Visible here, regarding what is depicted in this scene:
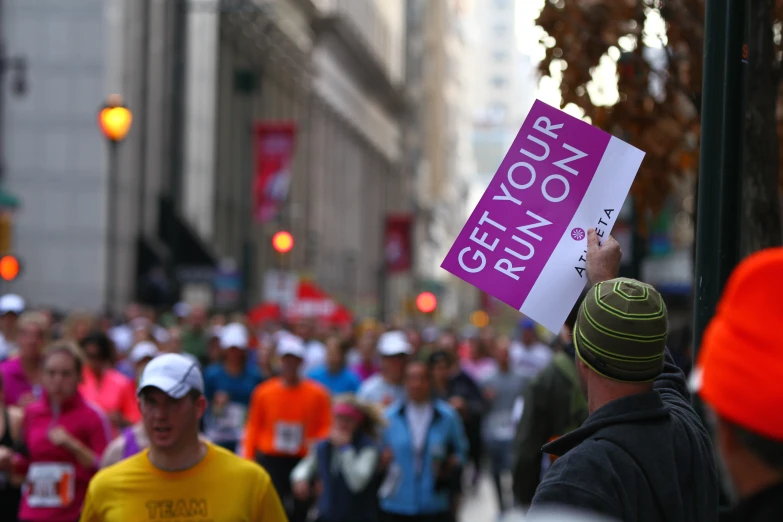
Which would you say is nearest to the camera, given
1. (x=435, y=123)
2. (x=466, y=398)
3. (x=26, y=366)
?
(x=26, y=366)

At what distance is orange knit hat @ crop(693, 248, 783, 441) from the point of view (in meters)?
2.15

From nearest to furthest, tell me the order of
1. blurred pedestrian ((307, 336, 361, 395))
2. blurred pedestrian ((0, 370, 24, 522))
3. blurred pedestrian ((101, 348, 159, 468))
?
1. blurred pedestrian ((101, 348, 159, 468))
2. blurred pedestrian ((0, 370, 24, 522))
3. blurred pedestrian ((307, 336, 361, 395))

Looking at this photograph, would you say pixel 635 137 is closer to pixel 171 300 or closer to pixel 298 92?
pixel 171 300

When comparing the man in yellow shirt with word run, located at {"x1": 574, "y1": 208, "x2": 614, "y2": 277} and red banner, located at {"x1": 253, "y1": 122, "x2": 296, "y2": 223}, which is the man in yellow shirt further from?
red banner, located at {"x1": 253, "y1": 122, "x2": 296, "y2": 223}

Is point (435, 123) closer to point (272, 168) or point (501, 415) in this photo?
point (272, 168)

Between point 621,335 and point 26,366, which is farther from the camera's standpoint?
point 26,366

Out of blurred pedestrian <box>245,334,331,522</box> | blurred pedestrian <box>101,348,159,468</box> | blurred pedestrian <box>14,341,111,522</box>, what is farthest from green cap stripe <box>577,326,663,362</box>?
blurred pedestrian <box>245,334,331,522</box>

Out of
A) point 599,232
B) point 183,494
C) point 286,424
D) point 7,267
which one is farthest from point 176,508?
point 7,267

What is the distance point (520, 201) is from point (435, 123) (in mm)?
118427

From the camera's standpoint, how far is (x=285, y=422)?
12609 mm

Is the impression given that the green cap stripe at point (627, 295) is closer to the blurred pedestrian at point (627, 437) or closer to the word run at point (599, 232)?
the blurred pedestrian at point (627, 437)

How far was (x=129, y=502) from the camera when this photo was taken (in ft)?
17.4

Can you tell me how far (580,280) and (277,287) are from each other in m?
26.1

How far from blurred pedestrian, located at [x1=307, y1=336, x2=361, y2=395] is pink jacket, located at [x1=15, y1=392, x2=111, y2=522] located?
704cm
